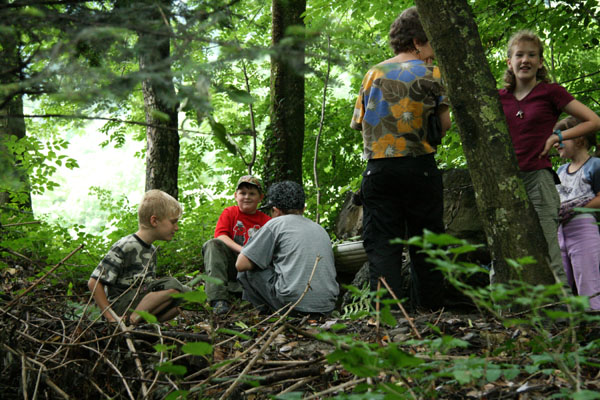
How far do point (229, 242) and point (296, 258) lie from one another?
1.05 m

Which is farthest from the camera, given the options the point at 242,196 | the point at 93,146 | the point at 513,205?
the point at 93,146

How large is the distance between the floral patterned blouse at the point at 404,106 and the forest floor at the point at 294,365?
4.84ft

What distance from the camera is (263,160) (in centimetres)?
779

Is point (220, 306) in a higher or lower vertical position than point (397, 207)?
lower

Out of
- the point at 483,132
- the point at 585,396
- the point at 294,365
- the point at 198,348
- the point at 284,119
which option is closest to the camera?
the point at 585,396

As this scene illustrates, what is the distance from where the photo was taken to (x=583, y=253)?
13.5ft

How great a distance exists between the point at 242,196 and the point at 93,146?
62.6 meters

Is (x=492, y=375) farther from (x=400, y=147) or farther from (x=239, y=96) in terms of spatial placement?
(x=400, y=147)

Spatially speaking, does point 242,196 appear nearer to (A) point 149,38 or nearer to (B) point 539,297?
(A) point 149,38

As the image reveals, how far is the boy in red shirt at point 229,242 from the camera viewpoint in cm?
479

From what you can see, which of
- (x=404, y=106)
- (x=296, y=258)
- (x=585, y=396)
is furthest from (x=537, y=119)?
(x=585, y=396)

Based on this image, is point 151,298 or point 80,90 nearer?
point 80,90

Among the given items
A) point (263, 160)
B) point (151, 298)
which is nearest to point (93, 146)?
point (263, 160)

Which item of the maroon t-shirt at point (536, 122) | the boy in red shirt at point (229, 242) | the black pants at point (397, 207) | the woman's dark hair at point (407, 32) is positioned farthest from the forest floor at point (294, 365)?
the woman's dark hair at point (407, 32)
